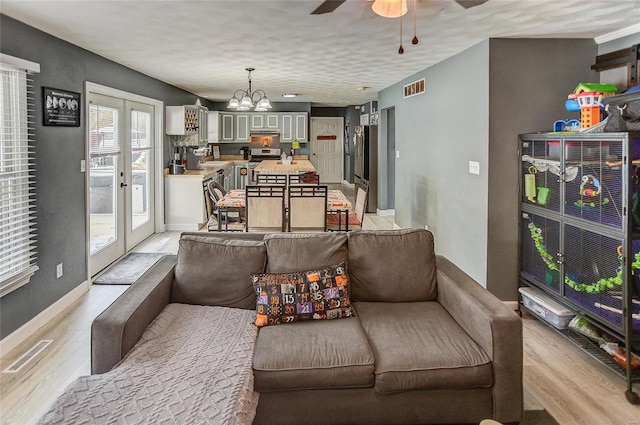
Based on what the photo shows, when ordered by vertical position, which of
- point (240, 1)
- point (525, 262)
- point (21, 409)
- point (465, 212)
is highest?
point (240, 1)

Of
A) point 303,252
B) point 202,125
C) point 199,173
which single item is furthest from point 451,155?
point 202,125

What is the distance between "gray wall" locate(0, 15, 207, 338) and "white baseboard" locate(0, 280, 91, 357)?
0.04m

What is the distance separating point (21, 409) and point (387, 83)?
652cm

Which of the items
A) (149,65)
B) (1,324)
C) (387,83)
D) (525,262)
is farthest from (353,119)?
(1,324)

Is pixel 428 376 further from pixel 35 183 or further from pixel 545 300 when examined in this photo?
pixel 35 183

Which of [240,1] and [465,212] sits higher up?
[240,1]

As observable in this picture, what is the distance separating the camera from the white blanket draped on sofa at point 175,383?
1781 mm

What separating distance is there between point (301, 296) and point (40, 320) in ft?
8.07

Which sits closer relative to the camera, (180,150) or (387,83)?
(387,83)

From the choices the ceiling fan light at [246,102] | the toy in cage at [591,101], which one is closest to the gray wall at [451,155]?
the toy in cage at [591,101]

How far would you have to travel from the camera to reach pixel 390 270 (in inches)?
119

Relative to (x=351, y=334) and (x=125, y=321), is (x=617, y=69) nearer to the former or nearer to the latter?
(x=351, y=334)

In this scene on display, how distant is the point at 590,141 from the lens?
317cm

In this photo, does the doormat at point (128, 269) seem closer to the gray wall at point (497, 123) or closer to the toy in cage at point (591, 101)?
the gray wall at point (497, 123)
